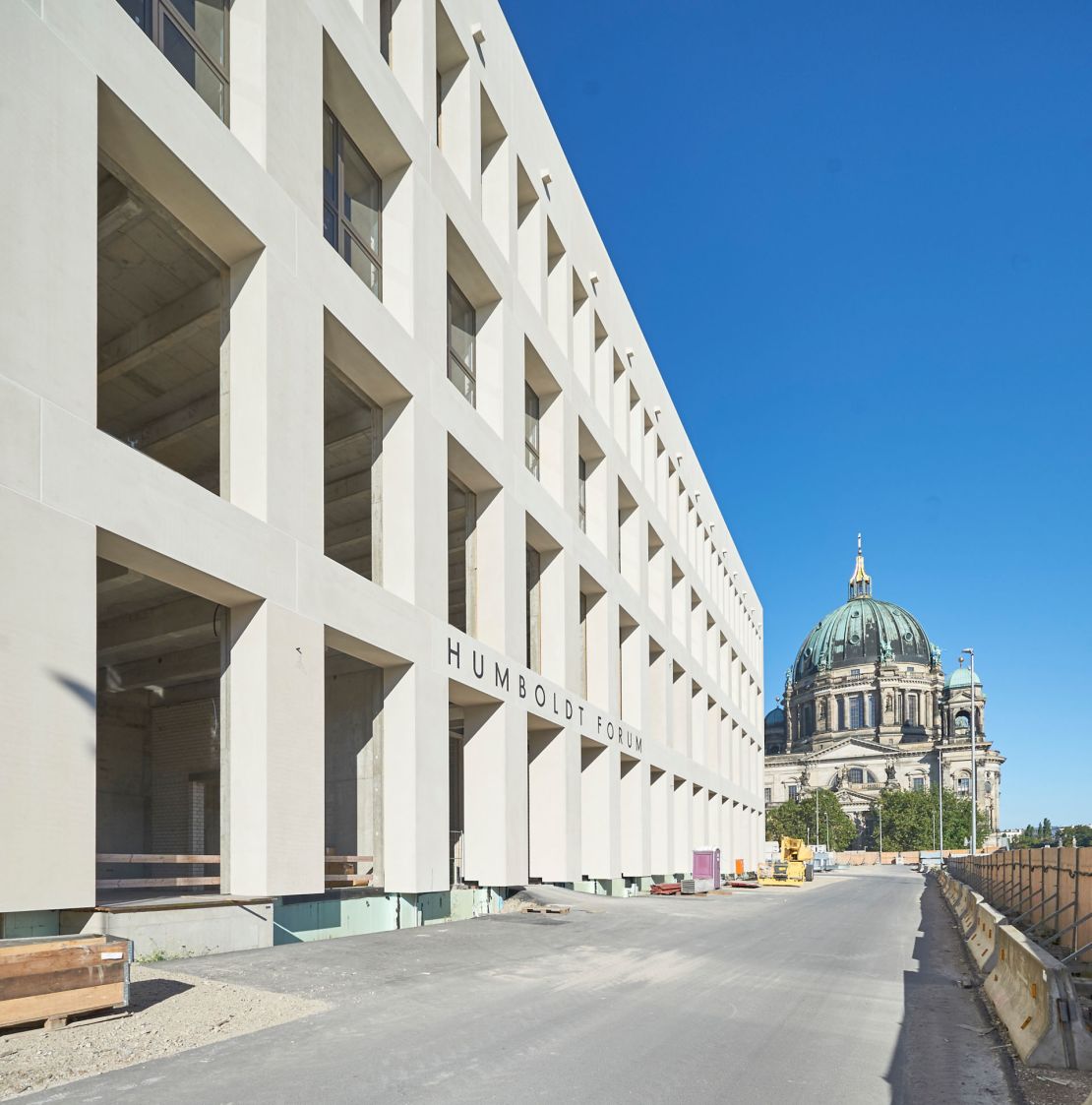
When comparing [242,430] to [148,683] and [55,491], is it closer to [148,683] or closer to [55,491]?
[55,491]

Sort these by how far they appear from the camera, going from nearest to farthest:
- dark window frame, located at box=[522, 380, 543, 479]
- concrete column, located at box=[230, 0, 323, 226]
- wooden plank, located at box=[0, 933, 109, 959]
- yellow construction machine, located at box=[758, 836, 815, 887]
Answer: wooden plank, located at box=[0, 933, 109, 959]
concrete column, located at box=[230, 0, 323, 226]
dark window frame, located at box=[522, 380, 543, 479]
yellow construction machine, located at box=[758, 836, 815, 887]

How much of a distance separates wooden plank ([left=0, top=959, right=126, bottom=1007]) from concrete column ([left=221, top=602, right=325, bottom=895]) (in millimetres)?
6066

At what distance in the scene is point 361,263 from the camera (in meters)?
21.5

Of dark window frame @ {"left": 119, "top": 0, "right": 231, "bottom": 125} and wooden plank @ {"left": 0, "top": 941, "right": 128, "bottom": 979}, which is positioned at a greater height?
dark window frame @ {"left": 119, "top": 0, "right": 231, "bottom": 125}

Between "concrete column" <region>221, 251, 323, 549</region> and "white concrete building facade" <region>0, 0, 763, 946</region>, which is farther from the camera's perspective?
"concrete column" <region>221, 251, 323, 549</region>

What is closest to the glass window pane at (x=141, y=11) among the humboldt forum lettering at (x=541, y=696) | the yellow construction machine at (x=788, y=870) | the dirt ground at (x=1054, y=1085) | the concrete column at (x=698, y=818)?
the humboldt forum lettering at (x=541, y=696)

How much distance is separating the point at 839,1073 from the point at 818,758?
187 m

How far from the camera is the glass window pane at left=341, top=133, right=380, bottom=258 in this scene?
21.3 m

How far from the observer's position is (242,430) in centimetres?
1656

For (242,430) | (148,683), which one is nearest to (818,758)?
(148,683)

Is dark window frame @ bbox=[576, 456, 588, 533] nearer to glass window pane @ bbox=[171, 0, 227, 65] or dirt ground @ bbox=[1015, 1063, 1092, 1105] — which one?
glass window pane @ bbox=[171, 0, 227, 65]

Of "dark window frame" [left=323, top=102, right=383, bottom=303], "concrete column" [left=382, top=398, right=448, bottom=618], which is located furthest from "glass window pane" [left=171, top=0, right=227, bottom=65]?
"concrete column" [left=382, top=398, right=448, bottom=618]

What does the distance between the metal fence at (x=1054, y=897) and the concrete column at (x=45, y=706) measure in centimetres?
1042

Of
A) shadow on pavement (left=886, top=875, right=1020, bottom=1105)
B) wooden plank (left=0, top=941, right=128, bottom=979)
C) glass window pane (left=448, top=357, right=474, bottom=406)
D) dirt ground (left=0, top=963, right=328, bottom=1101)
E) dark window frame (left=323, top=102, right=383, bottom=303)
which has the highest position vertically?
dark window frame (left=323, top=102, right=383, bottom=303)
